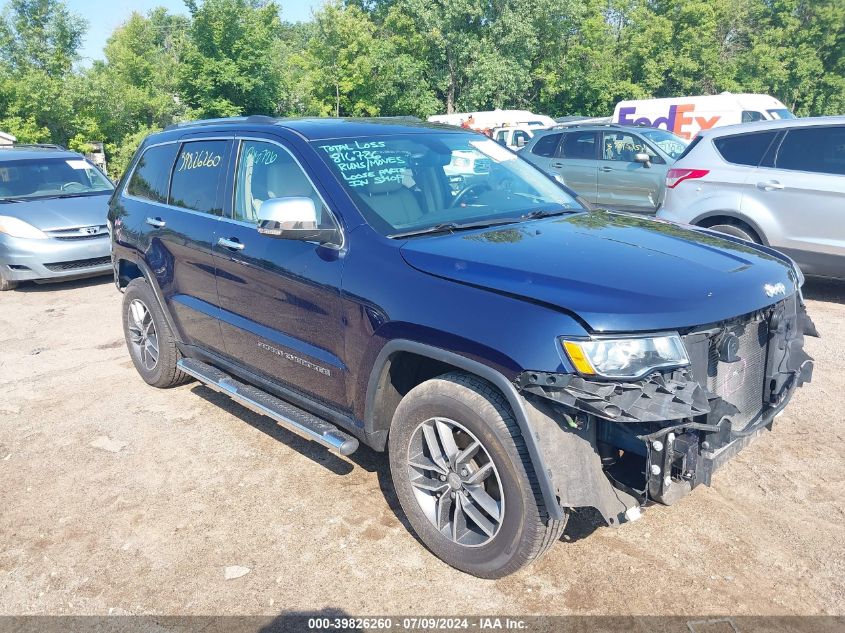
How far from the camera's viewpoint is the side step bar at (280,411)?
3412 mm

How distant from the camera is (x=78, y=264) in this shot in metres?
9.16

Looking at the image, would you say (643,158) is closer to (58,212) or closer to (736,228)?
(736,228)

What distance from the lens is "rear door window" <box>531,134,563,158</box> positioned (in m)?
12.6

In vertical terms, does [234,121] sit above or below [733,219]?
above

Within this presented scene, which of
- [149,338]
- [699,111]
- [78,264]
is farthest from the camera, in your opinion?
[699,111]

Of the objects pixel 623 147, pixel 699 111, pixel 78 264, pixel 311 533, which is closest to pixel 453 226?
pixel 311 533

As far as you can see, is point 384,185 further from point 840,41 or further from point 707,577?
point 840,41

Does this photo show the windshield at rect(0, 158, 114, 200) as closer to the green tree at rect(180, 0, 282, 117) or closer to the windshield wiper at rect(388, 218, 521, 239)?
the windshield wiper at rect(388, 218, 521, 239)

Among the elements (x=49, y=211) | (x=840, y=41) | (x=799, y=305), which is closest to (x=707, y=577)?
(x=799, y=305)

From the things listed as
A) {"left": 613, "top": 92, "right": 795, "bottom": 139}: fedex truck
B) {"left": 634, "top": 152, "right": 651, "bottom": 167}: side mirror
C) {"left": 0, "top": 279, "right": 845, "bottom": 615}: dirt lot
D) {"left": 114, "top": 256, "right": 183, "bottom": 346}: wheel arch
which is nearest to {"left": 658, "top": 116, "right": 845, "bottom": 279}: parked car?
{"left": 0, "top": 279, "right": 845, "bottom": 615}: dirt lot

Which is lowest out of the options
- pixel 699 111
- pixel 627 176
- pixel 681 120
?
pixel 627 176

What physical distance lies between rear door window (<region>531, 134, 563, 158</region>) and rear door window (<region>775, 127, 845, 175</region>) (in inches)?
233

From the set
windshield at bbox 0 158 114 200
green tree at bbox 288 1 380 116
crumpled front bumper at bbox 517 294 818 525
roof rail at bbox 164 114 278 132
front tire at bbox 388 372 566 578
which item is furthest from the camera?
green tree at bbox 288 1 380 116

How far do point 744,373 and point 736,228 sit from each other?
15.4ft
